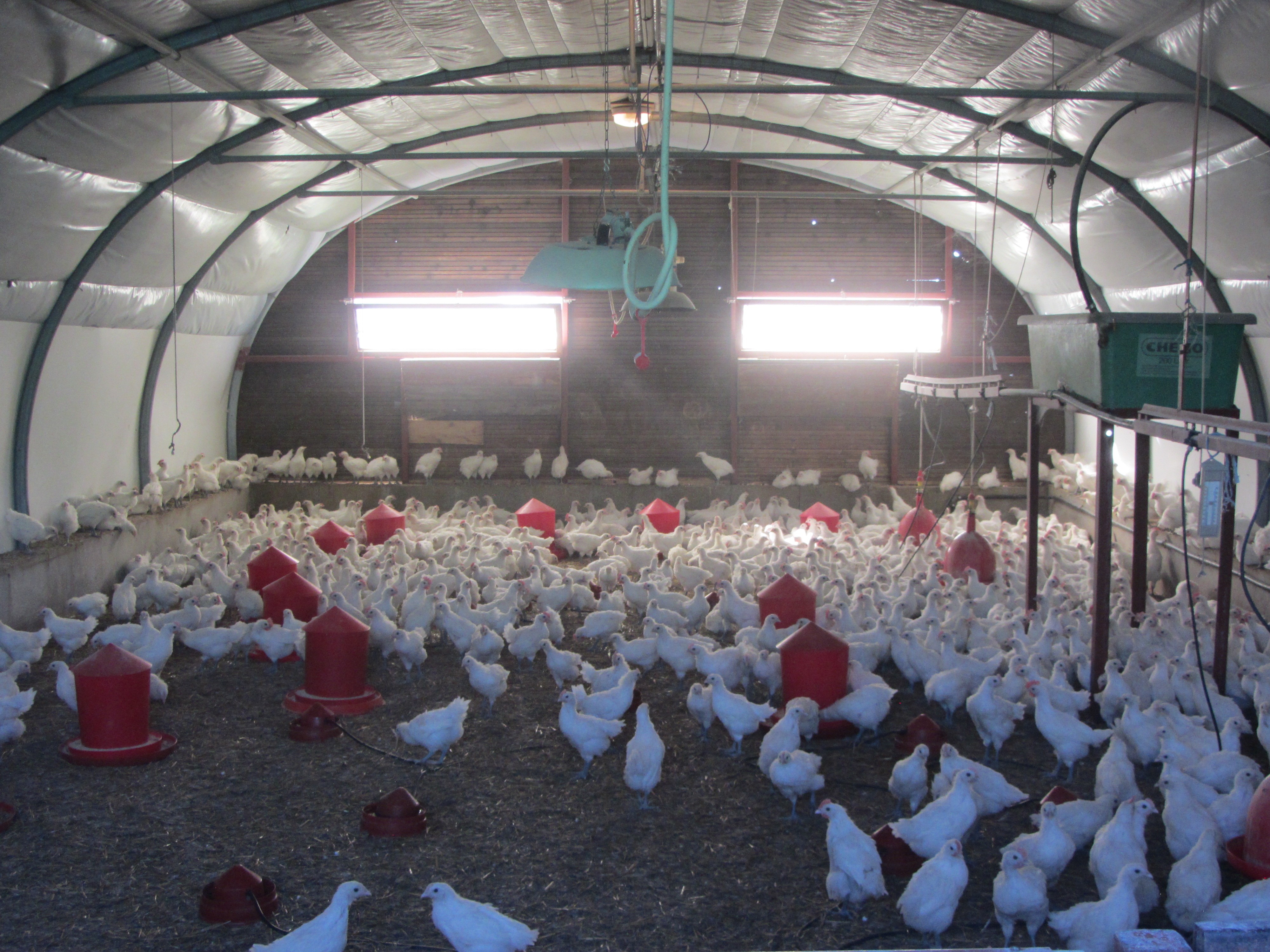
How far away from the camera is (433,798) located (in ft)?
16.2

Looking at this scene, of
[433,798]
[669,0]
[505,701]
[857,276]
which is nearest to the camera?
[669,0]

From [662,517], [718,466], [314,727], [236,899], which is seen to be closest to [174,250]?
[314,727]

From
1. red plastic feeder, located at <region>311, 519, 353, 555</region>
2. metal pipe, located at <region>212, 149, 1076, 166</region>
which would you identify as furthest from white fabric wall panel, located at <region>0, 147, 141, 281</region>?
red plastic feeder, located at <region>311, 519, 353, 555</region>

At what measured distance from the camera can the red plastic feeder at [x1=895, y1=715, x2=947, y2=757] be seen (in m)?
5.41

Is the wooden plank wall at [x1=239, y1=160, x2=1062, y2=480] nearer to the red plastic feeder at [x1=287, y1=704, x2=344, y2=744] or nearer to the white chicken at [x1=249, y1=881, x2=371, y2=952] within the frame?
the red plastic feeder at [x1=287, y1=704, x2=344, y2=744]

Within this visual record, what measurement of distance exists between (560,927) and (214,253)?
8.39 meters

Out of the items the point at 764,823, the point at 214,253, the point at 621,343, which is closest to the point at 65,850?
the point at 764,823

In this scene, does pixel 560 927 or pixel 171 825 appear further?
pixel 171 825

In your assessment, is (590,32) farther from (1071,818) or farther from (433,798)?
(1071,818)

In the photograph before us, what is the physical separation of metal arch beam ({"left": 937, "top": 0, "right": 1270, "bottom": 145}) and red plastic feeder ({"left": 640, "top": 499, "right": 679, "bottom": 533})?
18.9 ft

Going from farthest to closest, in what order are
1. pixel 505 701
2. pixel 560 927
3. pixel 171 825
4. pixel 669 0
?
1. pixel 505 701
2. pixel 171 825
3. pixel 560 927
4. pixel 669 0

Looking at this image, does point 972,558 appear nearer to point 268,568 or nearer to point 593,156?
point 593,156

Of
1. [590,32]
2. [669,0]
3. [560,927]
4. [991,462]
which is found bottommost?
[560,927]

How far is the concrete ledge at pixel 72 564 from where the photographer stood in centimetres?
753
